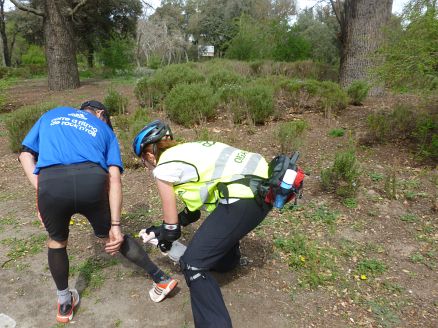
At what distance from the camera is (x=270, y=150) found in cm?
573

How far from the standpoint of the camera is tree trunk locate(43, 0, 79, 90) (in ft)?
37.7

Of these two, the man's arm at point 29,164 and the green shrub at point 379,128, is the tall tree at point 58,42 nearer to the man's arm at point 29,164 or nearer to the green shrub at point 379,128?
the green shrub at point 379,128

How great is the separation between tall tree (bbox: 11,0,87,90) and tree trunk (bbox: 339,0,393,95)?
8.56 m

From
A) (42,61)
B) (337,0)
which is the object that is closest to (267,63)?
(337,0)

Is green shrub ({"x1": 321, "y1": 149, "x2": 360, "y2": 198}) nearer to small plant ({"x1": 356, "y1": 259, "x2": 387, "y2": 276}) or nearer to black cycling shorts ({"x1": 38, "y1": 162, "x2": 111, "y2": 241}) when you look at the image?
small plant ({"x1": 356, "y1": 259, "x2": 387, "y2": 276})

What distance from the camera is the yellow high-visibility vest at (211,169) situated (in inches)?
88.4

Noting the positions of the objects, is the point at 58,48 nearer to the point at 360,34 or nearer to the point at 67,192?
the point at 360,34

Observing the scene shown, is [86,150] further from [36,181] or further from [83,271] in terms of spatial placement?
[83,271]

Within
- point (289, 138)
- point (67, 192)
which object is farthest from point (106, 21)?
point (67, 192)

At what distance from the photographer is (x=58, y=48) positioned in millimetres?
11914

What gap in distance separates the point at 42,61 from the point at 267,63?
29361mm

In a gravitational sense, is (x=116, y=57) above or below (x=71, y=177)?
above

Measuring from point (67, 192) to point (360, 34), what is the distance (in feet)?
26.9

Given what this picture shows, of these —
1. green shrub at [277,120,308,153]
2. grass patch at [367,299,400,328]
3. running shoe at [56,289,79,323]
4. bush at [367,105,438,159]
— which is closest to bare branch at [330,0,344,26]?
bush at [367,105,438,159]
